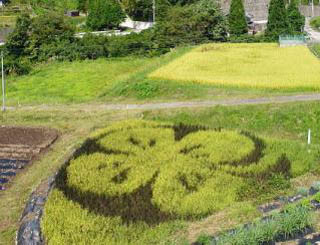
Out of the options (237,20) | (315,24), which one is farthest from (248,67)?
(315,24)

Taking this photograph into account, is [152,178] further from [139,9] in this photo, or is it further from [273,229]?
[139,9]

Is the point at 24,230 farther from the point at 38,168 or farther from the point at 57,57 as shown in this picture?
the point at 57,57

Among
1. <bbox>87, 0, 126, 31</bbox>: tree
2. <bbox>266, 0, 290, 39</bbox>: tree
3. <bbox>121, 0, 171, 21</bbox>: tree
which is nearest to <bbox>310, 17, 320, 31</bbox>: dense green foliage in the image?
<bbox>266, 0, 290, 39</bbox>: tree

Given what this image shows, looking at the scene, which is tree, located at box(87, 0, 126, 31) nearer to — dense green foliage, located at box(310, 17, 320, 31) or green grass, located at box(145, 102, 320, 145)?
dense green foliage, located at box(310, 17, 320, 31)

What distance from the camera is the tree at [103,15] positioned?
5825cm

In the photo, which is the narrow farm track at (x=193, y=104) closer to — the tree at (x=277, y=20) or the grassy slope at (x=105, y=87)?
the grassy slope at (x=105, y=87)

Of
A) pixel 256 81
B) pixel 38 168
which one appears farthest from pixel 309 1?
pixel 38 168

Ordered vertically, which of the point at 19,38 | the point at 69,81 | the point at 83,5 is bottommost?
the point at 69,81

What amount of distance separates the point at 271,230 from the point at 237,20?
4057 centimetres

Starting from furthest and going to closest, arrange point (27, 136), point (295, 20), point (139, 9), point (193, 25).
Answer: point (139, 9) < point (295, 20) < point (193, 25) < point (27, 136)

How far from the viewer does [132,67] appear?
3900cm

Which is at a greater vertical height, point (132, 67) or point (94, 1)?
point (94, 1)

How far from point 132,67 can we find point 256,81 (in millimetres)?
13141

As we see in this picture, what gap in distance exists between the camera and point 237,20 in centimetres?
4962
